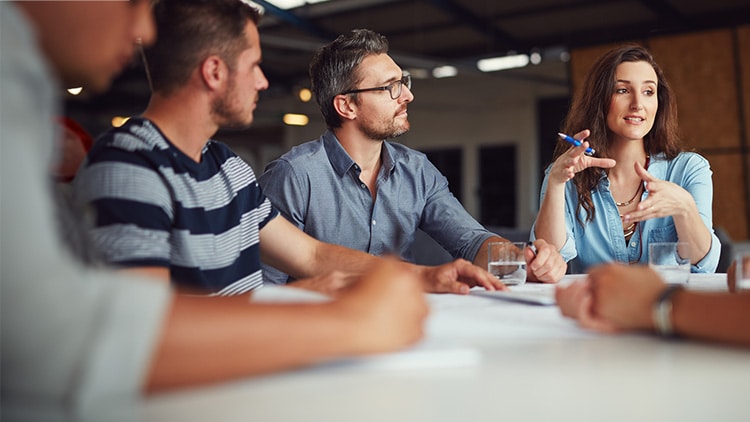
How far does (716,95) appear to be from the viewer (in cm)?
833

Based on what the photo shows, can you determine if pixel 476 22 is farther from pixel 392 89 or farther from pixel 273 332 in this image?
pixel 273 332

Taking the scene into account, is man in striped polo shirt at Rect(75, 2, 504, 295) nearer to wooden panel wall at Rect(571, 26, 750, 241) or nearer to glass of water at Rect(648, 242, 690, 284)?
glass of water at Rect(648, 242, 690, 284)

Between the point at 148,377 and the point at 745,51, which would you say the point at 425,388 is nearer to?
the point at 148,377

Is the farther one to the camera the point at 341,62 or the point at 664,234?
the point at 341,62

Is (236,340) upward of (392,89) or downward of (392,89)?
downward

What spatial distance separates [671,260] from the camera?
1795 mm

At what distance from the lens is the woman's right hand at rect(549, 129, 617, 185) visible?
2359mm

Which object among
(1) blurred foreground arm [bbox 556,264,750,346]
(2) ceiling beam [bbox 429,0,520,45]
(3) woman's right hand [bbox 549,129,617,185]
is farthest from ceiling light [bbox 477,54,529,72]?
(1) blurred foreground arm [bbox 556,264,750,346]

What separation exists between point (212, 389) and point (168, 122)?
1069mm

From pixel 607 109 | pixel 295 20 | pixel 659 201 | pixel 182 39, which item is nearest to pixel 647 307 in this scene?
pixel 182 39

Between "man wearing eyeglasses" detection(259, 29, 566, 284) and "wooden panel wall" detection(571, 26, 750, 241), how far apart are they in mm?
6359

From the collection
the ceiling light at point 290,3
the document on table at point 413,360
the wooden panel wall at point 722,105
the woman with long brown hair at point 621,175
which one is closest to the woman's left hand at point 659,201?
the woman with long brown hair at point 621,175

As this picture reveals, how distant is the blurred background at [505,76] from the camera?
329 inches

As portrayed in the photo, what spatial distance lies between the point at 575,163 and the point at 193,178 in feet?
4.55
